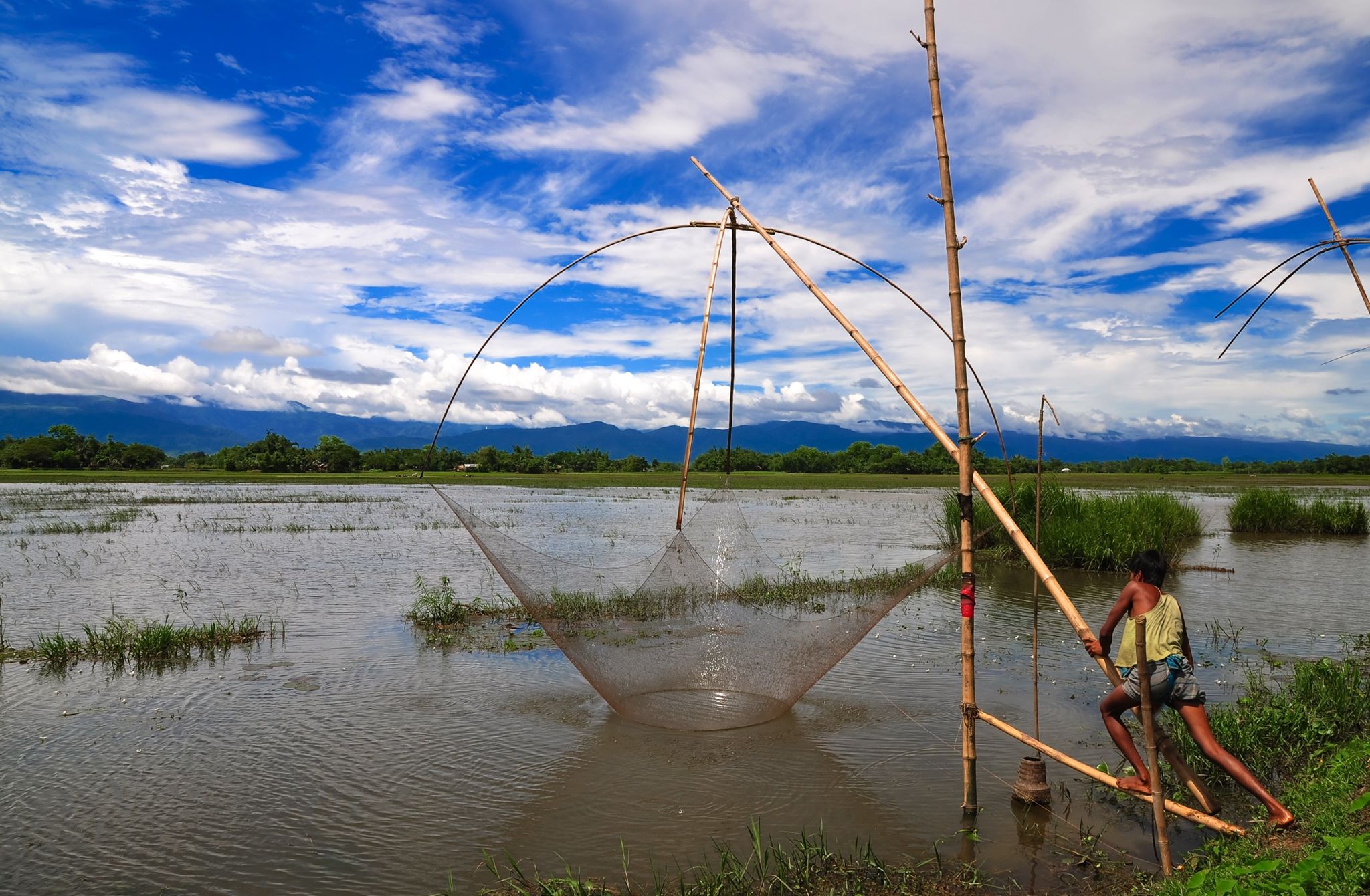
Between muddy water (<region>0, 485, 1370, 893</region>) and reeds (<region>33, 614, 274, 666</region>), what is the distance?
0.34m

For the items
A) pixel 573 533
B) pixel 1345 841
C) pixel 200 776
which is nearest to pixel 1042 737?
pixel 1345 841

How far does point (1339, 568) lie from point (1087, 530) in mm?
4202

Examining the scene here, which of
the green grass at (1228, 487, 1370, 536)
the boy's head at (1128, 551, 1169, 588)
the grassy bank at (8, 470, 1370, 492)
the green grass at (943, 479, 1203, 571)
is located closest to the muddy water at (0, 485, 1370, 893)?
the boy's head at (1128, 551, 1169, 588)

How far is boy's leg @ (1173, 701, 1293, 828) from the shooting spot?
11.9 feet

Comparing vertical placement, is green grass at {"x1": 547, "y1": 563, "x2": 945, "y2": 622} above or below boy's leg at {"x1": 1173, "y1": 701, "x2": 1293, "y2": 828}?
above

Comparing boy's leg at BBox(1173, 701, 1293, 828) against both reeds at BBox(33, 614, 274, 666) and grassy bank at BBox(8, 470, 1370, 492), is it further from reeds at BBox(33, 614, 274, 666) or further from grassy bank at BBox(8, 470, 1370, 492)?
grassy bank at BBox(8, 470, 1370, 492)

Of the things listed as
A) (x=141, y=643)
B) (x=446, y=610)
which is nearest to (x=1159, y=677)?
(x=446, y=610)

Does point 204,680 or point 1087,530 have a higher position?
point 1087,530

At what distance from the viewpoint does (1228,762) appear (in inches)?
149

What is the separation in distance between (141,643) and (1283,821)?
855 centimetres

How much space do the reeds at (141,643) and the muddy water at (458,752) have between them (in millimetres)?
344

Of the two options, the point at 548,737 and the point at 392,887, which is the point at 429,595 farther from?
the point at 392,887

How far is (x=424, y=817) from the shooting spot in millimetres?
4566

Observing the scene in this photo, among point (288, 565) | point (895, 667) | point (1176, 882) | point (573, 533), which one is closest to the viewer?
point (1176, 882)
